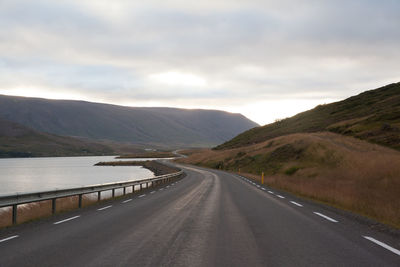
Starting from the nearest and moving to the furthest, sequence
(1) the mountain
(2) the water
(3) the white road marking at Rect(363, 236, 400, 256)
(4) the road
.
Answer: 1. (4) the road
2. (3) the white road marking at Rect(363, 236, 400, 256)
3. (1) the mountain
4. (2) the water

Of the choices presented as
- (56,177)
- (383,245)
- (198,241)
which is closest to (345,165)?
(383,245)

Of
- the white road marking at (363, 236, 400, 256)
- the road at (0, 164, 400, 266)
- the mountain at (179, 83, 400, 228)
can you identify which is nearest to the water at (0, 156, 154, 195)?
the road at (0, 164, 400, 266)

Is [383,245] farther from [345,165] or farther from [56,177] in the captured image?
[56,177]

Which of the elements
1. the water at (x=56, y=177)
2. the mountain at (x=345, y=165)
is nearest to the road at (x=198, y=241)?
the mountain at (x=345, y=165)

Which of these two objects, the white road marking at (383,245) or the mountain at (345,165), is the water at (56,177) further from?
the white road marking at (383,245)

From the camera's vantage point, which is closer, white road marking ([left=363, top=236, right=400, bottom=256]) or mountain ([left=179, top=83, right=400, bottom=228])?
white road marking ([left=363, top=236, right=400, bottom=256])

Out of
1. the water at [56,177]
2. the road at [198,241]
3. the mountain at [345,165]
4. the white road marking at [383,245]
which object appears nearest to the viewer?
the road at [198,241]

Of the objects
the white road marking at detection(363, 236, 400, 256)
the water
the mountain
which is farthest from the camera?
the water

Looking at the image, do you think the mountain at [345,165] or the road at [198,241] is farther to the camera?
the mountain at [345,165]

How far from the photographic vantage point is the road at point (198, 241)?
6.40 metres

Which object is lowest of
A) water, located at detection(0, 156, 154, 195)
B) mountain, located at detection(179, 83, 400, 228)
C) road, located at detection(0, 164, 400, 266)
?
water, located at detection(0, 156, 154, 195)

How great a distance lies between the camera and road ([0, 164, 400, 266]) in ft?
21.0

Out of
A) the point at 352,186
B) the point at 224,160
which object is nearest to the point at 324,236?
the point at 352,186

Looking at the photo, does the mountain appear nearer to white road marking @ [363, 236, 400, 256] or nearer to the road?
white road marking @ [363, 236, 400, 256]
